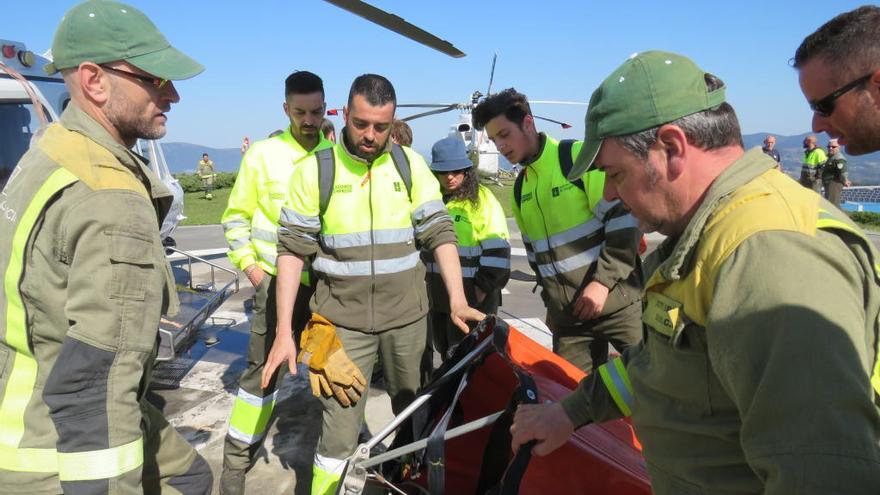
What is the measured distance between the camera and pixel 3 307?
1.43 meters

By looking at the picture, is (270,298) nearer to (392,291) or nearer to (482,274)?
(392,291)

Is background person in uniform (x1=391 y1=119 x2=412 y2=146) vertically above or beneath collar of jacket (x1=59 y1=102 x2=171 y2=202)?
above

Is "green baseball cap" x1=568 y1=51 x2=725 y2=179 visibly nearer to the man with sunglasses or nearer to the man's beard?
the man with sunglasses

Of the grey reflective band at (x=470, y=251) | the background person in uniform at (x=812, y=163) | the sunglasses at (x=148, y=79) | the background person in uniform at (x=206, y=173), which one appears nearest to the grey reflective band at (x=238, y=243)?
the grey reflective band at (x=470, y=251)

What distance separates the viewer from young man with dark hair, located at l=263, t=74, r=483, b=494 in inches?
96.8

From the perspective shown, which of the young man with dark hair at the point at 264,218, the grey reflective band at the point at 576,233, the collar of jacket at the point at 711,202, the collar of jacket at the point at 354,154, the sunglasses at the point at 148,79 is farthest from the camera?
the young man with dark hair at the point at 264,218

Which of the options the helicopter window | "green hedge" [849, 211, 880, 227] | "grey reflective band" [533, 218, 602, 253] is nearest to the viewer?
"grey reflective band" [533, 218, 602, 253]

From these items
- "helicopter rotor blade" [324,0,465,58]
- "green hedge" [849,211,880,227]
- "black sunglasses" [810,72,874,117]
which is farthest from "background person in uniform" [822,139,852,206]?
"black sunglasses" [810,72,874,117]

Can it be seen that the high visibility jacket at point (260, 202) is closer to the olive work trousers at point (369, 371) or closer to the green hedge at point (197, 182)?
the olive work trousers at point (369, 371)

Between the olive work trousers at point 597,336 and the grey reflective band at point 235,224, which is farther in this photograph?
the grey reflective band at point 235,224

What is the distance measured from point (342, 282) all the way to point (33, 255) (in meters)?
1.30

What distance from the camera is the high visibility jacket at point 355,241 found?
252cm

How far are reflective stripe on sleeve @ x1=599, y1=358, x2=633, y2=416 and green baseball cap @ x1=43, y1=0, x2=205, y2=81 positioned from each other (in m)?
1.46

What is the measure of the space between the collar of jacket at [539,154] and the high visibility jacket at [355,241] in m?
0.75
